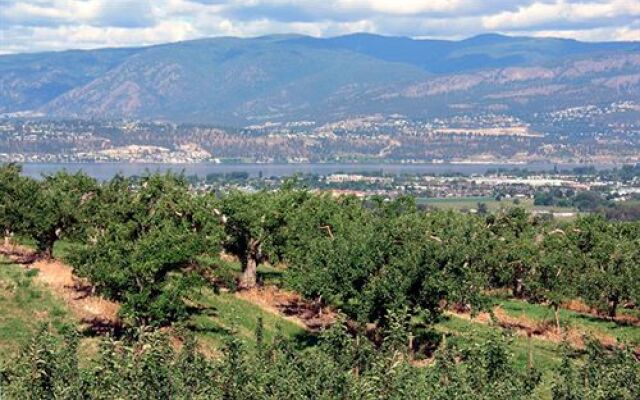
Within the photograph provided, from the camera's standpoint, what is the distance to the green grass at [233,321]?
Result: 4459cm

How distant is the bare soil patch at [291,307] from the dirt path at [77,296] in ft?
27.5

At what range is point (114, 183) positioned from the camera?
60.2m

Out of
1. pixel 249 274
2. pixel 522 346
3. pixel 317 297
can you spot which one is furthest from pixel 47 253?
pixel 522 346

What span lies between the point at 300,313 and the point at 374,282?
848cm

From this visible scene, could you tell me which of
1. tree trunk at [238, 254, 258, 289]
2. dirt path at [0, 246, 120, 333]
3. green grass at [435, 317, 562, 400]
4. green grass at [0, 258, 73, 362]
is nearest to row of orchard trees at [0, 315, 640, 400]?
green grass at [435, 317, 562, 400]

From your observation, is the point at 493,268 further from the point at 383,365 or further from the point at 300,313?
the point at 383,365

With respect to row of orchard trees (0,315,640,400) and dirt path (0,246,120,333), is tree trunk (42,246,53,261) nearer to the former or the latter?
dirt path (0,246,120,333)

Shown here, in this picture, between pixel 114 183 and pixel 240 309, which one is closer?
pixel 240 309

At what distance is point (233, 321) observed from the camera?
42.9 m

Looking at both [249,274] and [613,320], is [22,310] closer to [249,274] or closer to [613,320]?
[249,274]

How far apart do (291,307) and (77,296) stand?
445 inches

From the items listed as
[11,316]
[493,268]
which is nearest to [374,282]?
[11,316]

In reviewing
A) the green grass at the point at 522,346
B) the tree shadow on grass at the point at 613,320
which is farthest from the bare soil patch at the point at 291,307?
the tree shadow on grass at the point at 613,320

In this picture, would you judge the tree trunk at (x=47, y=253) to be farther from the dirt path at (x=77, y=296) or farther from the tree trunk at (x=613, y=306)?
the tree trunk at (x=613, y=306)
